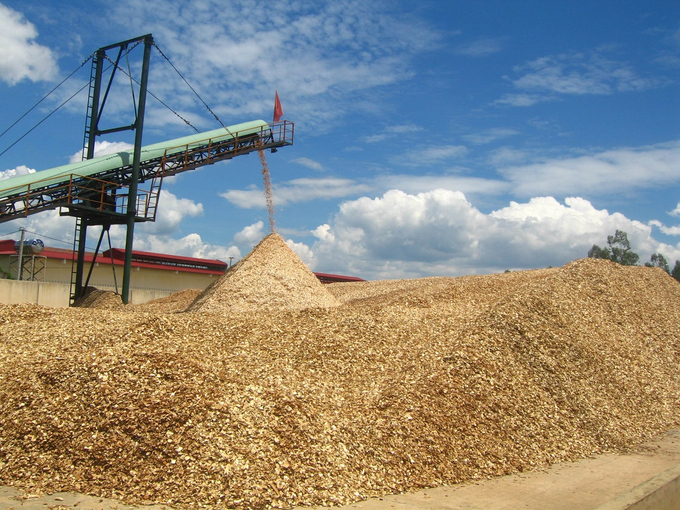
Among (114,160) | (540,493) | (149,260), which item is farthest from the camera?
(149,260)

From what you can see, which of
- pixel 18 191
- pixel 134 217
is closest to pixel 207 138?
pixel 134 217

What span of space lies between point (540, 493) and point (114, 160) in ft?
47.8

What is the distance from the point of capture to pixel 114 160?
16047 millimetres

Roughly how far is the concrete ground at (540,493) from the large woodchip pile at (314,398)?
163 millimetres

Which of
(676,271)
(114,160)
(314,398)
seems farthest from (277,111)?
(676,271)

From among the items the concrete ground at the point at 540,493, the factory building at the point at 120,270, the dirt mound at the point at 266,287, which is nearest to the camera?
the concrete ground at the point at 540,493

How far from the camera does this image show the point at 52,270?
82.9 feet

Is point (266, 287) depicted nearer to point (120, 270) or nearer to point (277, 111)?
point (277, 111)

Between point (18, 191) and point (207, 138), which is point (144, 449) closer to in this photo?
point (18, 191)

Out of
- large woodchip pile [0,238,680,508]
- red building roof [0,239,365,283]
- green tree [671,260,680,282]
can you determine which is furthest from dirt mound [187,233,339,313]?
green tree [671,260,680,282]

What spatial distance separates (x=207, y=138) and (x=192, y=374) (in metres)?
12.4

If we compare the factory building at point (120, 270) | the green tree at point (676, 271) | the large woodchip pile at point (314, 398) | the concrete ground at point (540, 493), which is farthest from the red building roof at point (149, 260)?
the green tree at point (676, 271)

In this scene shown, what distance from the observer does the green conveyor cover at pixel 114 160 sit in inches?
569

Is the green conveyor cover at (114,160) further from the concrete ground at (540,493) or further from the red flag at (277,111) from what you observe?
the concrete ground at (540,493)
